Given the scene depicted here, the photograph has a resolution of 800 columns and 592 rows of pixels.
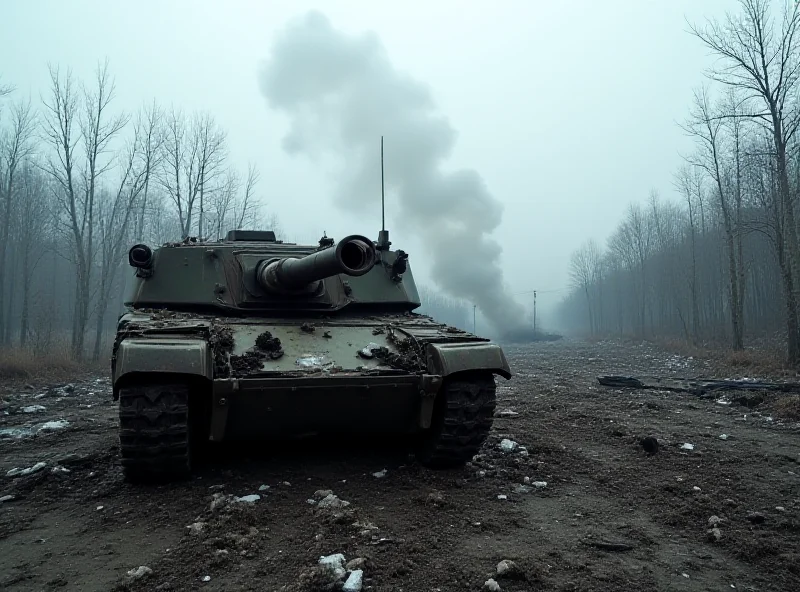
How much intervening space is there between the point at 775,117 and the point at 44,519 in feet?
50.2

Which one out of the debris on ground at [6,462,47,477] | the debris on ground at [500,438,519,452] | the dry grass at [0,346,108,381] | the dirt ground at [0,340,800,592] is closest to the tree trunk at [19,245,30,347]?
the dry grass at [0,346,108,381]

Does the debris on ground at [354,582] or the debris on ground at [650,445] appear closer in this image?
the debris on ground at [354,582]

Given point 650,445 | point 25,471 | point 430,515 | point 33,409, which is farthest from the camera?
point 33,409

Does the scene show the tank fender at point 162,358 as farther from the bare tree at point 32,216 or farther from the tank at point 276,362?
the bare tree at point 32,216

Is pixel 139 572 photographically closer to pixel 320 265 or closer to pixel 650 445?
pixel 320 265

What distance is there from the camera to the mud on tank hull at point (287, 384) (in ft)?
15.5

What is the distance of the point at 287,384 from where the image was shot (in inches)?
195

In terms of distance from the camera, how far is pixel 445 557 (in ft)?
12.4

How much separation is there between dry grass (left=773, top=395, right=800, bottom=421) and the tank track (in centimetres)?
→ 761

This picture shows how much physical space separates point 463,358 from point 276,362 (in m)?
1.60

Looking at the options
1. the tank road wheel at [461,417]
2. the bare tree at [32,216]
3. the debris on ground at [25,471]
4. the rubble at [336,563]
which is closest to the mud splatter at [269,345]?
the tank road wheel at [461,417]

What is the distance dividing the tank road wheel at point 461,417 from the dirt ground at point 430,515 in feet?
0.80

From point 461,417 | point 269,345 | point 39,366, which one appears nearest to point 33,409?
point 39,366

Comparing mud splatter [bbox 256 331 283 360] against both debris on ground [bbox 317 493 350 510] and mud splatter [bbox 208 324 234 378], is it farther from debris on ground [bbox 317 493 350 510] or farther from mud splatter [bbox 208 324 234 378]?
debris on ground [bbox 317 493 350 510]
